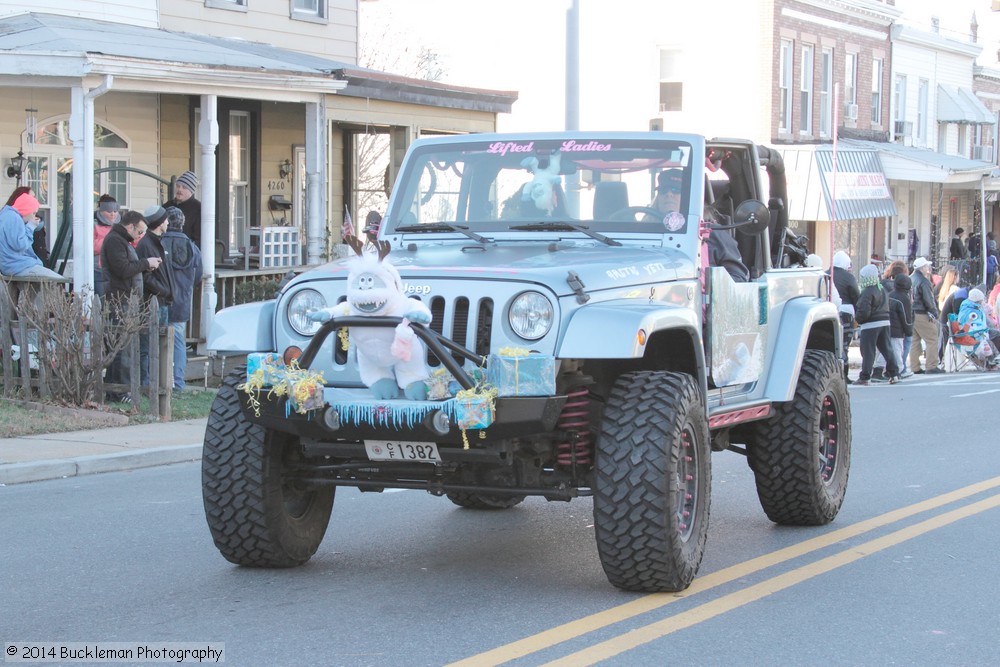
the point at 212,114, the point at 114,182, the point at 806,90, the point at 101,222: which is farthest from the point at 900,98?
the point at 101,222

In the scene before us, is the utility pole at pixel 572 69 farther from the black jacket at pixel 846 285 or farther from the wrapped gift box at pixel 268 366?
the wrapped gift box at pixel 268 366

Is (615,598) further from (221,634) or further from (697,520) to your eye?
(221,634)

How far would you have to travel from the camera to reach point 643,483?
6.00m

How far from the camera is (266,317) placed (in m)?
6.54

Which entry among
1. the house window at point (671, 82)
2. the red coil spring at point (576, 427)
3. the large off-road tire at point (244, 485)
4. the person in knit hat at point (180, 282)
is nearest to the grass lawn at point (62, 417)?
the person in knit hat at point (180, 282)

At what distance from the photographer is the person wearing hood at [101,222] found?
46.8ft

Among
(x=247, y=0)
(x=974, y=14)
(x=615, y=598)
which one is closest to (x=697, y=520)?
(x=615, y=598)

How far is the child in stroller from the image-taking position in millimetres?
22906

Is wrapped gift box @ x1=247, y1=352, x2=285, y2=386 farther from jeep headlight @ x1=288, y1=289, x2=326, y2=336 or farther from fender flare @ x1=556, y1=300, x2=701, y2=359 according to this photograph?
fender flare @ x1=556, y1=300, x2=701, y2=359

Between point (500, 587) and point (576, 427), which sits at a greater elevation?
point (576, 427)

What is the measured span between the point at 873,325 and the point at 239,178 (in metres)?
9.51

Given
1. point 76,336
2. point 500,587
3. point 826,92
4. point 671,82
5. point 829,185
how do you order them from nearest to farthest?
point 500,587, point 76,336, point 829,185, point 671,82, point 826,92

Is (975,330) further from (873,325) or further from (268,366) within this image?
(268,366)

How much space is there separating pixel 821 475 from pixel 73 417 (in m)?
7.17
